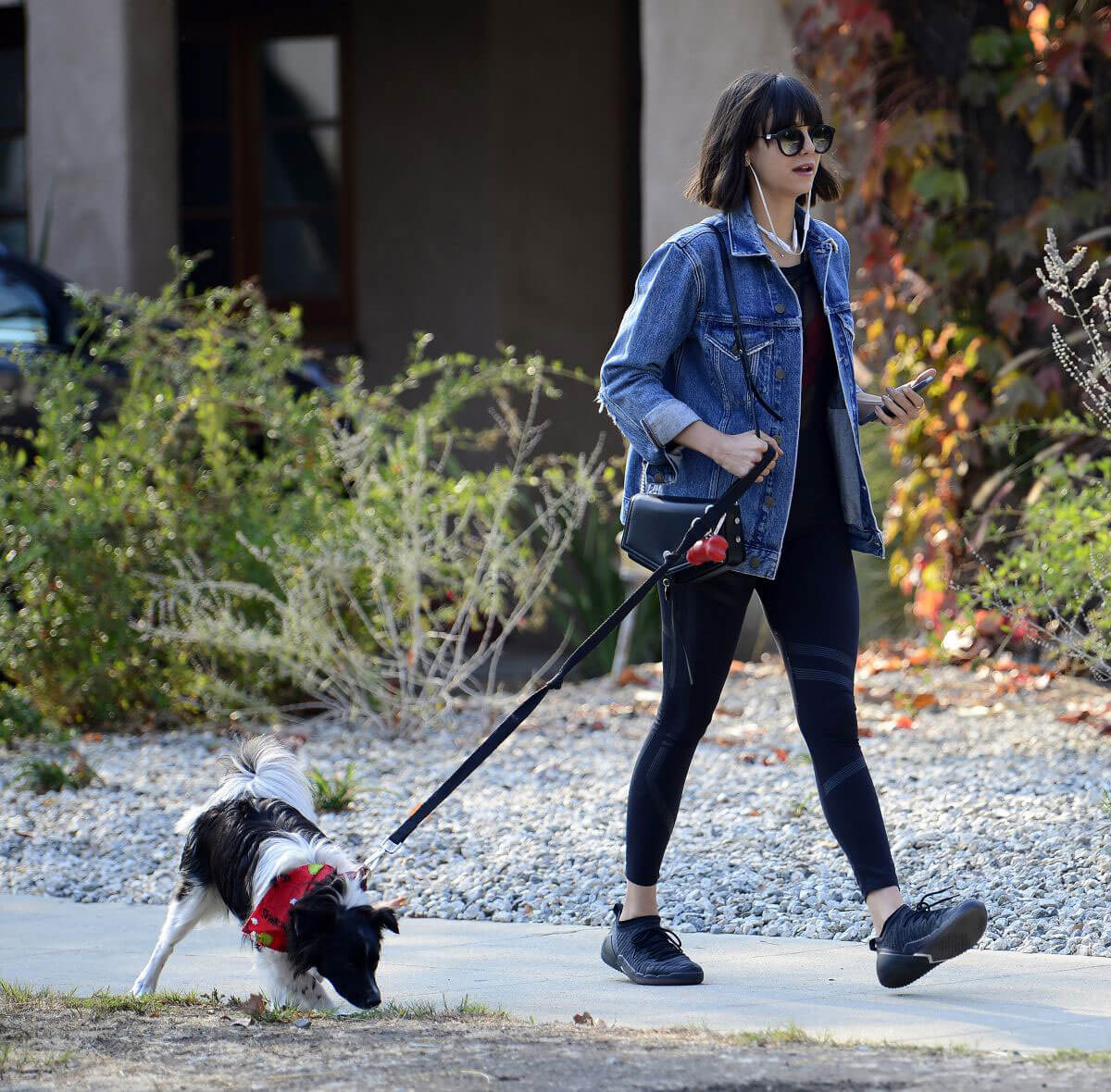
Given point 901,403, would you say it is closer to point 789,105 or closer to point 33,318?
point 789,105

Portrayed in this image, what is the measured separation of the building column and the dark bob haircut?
275 inches

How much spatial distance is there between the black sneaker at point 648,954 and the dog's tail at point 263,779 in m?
0.76

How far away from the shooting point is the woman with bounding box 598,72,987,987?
147 inches

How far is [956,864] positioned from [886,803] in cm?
78

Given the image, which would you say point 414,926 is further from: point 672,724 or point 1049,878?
point 1049,878

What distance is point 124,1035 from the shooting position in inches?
138

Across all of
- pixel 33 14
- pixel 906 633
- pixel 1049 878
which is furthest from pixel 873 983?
pixel 33 14

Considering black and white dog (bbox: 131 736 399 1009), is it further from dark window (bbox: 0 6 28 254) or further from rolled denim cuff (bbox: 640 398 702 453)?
dark window (bbox: 0 6 28 254)

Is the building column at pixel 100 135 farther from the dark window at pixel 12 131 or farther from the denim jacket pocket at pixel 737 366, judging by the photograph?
the denim jacket pocket at pixel 737 366

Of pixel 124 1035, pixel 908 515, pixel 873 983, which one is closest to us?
pixel 124 1035

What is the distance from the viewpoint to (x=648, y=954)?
152 inches

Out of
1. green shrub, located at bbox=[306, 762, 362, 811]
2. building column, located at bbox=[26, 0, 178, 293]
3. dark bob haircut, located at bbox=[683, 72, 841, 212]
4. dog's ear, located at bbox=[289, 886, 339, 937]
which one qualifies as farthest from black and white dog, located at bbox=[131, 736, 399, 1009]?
building column, located at bbox=[26, 0, 178, 293]

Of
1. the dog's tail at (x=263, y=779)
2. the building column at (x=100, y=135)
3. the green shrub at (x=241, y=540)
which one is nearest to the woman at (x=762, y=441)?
the dog's tail at (x=263, y=779)

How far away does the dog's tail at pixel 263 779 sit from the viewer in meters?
4.06
